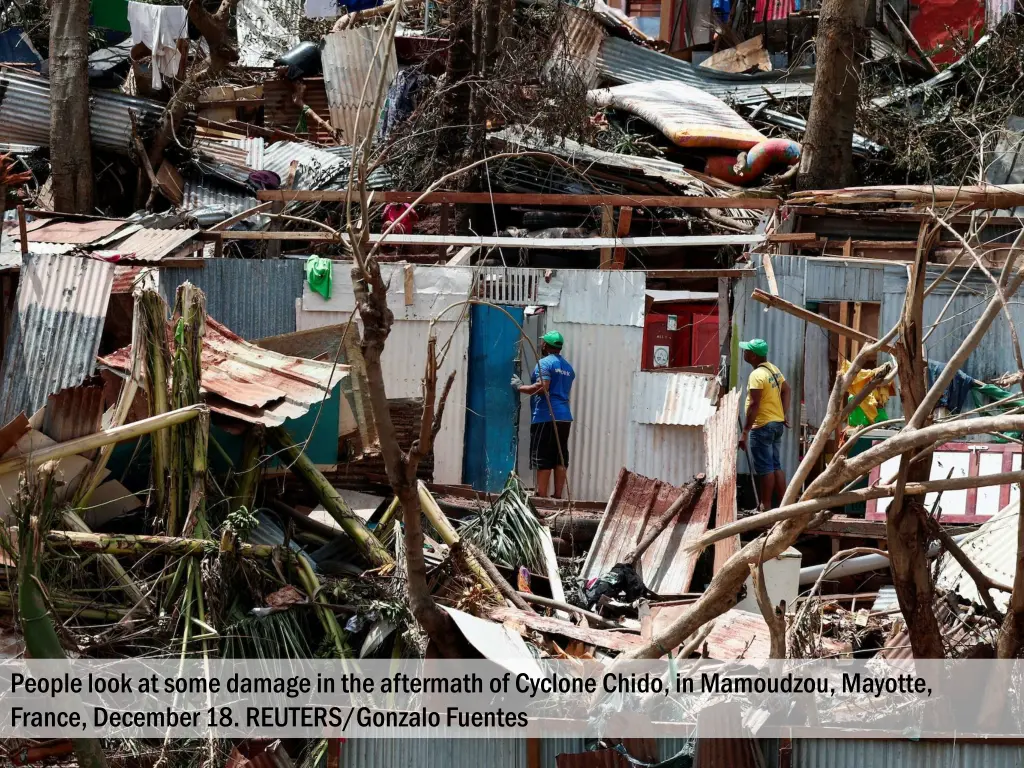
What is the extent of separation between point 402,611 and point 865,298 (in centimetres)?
535

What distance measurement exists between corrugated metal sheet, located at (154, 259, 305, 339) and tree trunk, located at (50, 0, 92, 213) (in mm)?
4570

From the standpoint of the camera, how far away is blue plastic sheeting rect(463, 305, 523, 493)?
1104cm

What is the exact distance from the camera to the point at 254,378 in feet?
27.5

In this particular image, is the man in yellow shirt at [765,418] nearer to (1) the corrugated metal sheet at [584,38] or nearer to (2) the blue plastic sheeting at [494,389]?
(2) the blue plastic sheeting at [494,389]

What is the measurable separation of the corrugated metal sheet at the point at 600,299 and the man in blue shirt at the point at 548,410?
0.89 ft

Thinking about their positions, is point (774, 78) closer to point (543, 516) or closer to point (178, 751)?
point (543, 516)

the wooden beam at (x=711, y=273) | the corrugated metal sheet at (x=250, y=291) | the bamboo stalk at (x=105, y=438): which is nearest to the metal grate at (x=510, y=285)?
the wooden beam at (x=711, y=273)

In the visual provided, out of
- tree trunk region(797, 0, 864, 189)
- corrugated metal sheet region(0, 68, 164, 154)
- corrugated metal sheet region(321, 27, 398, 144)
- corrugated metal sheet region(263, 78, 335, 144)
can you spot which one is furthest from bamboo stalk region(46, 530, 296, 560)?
corrugated metal sheet region(263, 78, 335, 144)

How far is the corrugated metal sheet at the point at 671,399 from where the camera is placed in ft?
34.0

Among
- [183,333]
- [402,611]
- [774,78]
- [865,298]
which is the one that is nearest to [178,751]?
[402,611]

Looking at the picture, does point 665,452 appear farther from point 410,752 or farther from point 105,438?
point 105,438

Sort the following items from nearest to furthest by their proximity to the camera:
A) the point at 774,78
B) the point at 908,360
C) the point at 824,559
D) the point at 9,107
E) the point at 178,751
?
the point at 908,360 → the point at 178,751 → the point at 824,559 → the point at 9,107 → the point at 774,78

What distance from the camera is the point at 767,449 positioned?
32.4ft

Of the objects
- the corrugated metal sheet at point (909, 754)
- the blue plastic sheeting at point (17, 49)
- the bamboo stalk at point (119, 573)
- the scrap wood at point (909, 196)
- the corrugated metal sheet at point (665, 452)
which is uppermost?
the blue plastic sheeting at point (17, 49)
